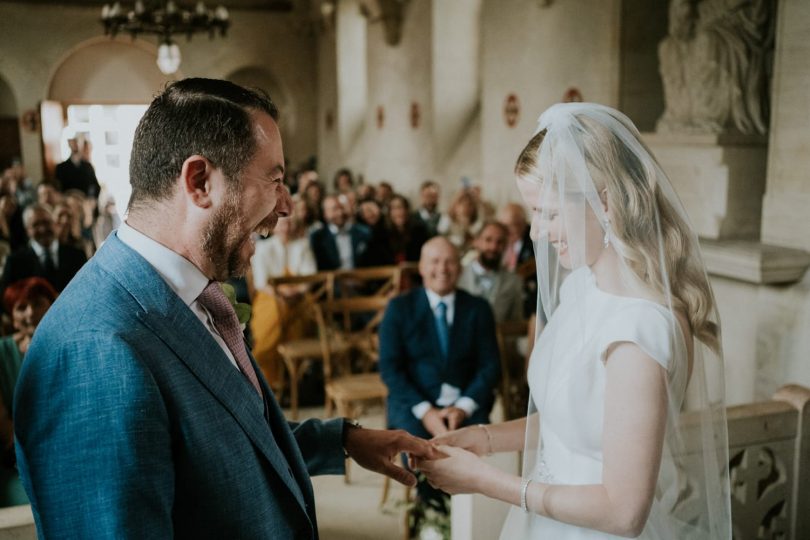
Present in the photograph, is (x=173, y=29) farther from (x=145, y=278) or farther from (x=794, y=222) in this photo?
(x=145, y=278)

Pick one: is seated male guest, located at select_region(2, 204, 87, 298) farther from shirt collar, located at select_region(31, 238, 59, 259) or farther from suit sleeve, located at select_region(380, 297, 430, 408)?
suit sleeve, located at select_region(380, 297, 430, 408)

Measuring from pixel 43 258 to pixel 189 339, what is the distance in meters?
4.53

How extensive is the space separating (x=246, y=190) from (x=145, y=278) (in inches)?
8.4

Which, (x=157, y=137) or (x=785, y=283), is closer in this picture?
(x=157, y=137)

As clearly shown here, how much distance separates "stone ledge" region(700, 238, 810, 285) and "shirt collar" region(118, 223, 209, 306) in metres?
3.05

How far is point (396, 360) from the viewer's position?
388 centimetres

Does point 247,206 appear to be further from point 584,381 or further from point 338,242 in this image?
point 338,242

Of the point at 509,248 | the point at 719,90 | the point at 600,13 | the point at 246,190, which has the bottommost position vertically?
the point at 509,248

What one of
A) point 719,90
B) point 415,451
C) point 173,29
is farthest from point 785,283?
point 173,29

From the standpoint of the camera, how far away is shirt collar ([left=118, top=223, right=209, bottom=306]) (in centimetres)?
126

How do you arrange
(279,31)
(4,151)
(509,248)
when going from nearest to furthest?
(509,248), (4,151), (279,31)

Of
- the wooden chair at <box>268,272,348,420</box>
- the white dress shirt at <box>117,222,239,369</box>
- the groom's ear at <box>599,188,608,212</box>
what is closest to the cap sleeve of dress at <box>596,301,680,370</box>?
the groom's ear at <box>599,188,608,212</box>

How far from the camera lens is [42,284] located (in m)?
3.62

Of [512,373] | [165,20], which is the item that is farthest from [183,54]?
[512,373]
